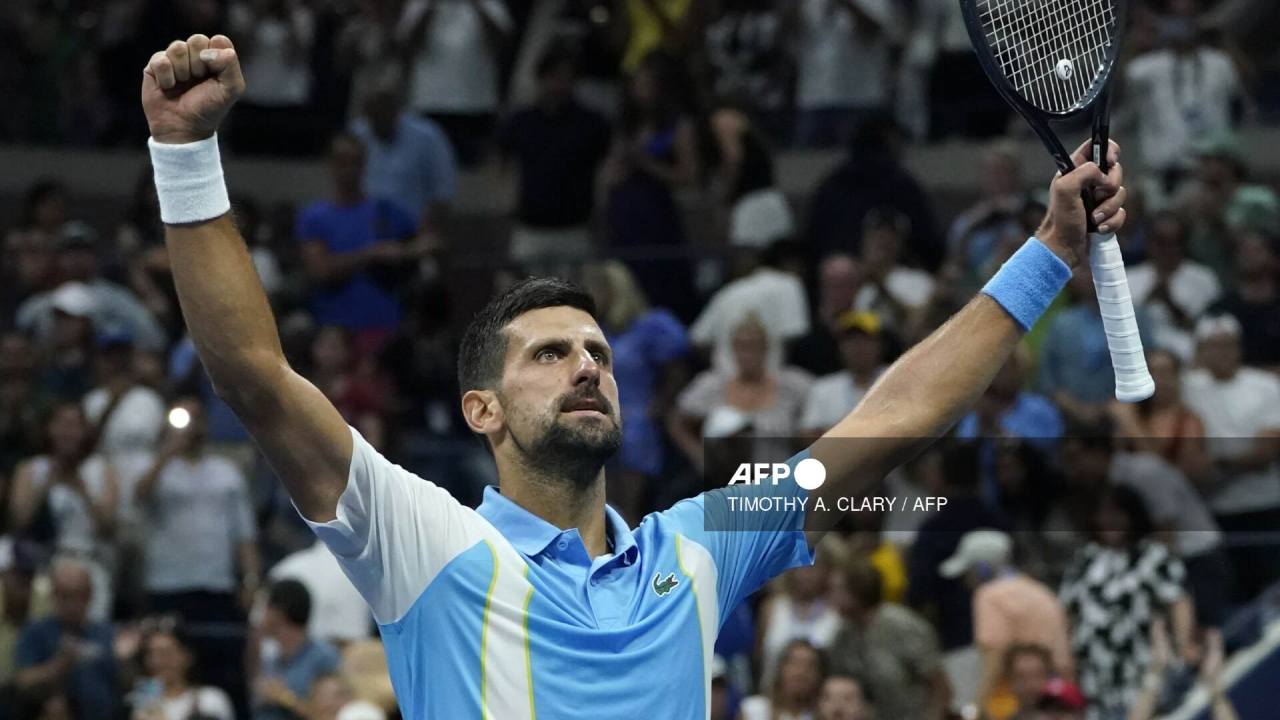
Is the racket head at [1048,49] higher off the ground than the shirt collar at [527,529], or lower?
higher

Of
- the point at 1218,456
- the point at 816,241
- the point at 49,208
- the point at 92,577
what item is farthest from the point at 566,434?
the point at 49,208

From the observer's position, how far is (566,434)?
13.6 ft

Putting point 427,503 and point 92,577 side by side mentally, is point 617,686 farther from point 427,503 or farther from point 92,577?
point 92,577

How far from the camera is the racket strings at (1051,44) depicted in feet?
14.8

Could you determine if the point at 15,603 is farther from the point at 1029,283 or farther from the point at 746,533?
the point at 1029,283

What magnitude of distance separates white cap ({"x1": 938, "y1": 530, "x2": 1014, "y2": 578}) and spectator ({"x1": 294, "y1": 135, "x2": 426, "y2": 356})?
4413 mm

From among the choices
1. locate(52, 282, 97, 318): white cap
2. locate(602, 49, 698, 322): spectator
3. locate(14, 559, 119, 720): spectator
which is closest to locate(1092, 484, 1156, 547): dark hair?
locate(602, 49, 698, 322): spectator

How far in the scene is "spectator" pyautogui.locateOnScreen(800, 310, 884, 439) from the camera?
10.6 meters

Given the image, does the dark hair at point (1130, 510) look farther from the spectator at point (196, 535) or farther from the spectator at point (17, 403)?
the spectator at point (17, 403)

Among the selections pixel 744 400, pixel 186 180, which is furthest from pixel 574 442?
pixel 744 400

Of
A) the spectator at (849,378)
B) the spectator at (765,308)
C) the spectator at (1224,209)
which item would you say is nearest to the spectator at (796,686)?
the spectator at (849,378)

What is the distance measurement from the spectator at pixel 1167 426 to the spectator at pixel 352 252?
14.7 feet

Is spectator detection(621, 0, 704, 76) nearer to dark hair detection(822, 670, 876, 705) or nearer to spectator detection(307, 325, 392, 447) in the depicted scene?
spectator detection(307, 325, 392, 447)

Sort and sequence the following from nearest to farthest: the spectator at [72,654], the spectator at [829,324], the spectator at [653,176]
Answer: the spectator at [72,654], the spectator at [829,324], the spectator at [653,176]
